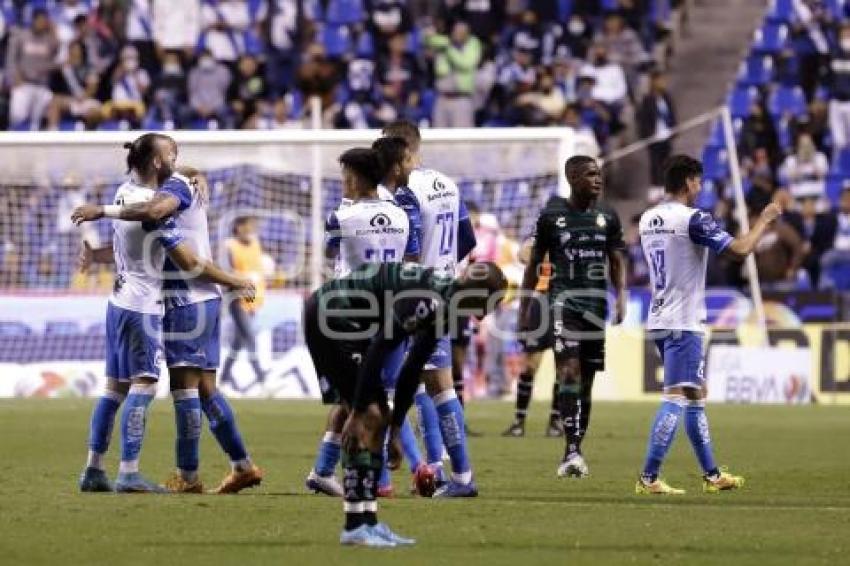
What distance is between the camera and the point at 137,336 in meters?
13.7

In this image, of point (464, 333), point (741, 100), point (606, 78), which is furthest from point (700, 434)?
point (741, 100)

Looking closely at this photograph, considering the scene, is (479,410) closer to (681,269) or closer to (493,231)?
(493,231)

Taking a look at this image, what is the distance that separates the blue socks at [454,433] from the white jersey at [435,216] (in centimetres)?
93

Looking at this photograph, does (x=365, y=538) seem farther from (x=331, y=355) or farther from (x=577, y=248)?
(x=577, y=248)

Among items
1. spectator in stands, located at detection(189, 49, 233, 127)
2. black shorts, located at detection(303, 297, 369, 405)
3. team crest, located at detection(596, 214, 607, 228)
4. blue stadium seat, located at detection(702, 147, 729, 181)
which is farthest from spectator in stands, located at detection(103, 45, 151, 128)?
black shorts, located at detection(303, 297, 369, 405)

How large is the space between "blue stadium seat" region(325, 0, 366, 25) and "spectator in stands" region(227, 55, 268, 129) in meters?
1.84

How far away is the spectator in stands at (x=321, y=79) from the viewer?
34.4 metres

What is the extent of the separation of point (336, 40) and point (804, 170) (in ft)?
27.4

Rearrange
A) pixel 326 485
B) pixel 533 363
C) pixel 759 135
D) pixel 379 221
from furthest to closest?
pixel 759 135 < pixel 533 363 < pixel 326 485 < pixel 379 221

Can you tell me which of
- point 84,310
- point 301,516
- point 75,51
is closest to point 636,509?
point 301,516

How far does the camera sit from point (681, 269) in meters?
14.3

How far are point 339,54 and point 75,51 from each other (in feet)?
14.6

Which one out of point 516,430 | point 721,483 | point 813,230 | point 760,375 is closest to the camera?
point 721,483

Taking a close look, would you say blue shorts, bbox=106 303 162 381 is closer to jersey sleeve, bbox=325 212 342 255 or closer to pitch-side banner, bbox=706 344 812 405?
jersey sleeve, bbox=325 212 342 255
